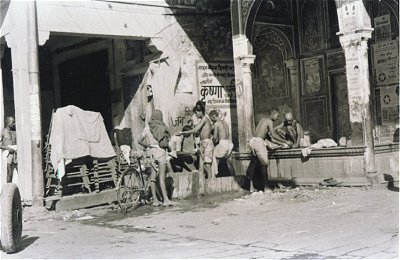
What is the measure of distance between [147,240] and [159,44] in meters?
8.03

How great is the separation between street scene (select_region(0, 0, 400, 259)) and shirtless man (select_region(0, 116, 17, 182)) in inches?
1.5

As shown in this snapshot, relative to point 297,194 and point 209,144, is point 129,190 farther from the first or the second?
point 297,194

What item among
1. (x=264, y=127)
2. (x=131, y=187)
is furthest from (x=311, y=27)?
(x=131, y=187)

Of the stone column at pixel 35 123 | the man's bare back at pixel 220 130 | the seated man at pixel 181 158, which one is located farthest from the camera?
the seated man at pixel 181 158

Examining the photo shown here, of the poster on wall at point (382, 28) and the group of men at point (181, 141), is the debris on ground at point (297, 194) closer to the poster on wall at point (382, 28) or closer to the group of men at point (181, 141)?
the group of men at point (181, 141)

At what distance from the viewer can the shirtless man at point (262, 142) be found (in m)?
11.9

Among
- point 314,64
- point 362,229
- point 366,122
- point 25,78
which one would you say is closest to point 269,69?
point 314,64

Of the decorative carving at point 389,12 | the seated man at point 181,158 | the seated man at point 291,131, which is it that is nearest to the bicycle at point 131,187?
the seated man at point 181,158

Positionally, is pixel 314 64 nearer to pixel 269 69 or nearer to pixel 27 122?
pixel 269 69

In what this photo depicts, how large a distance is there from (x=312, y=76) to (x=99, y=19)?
19.6 feet

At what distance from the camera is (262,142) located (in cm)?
1198

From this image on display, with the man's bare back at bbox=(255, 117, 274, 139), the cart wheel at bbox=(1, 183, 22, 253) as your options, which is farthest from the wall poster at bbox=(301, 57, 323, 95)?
the cart wheel at bbox=(1, 183, 22, 253)

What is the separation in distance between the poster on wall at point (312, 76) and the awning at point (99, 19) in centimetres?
403

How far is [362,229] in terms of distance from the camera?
22.7 ft
